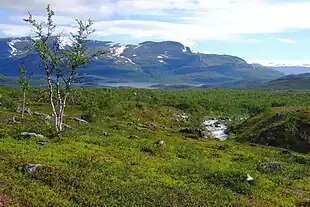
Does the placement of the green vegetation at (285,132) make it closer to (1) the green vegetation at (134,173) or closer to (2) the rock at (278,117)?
(2) the rock at (278,117)

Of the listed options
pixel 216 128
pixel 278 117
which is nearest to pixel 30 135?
pixel 278 117

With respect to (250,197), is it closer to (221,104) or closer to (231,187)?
(231,187)

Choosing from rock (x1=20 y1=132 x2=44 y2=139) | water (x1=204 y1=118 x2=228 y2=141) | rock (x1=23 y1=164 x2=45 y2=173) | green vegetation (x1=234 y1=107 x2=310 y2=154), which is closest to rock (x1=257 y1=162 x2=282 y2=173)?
rock (x1=20 y1=132 x2=44 y2=139)

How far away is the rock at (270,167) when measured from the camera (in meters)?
35.9

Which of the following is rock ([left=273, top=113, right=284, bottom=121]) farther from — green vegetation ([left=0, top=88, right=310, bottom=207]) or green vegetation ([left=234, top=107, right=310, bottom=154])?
green vegetation ([left=0, top=88, right=310, bottom=207])

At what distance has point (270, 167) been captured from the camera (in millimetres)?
36656

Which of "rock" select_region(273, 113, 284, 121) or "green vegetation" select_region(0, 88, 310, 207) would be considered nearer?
"green vegetation" select_region(0, 88, 310, 207)

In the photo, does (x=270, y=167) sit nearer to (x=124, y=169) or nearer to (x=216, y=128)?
(x=124, y=169)

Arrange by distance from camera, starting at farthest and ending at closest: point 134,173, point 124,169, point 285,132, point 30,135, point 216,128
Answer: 1. point 216,128
2. point 285,132
3. point 30,135
4. point 124,169
5. point 134,173

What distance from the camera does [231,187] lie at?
2878 cm

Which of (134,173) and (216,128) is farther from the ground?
(134,173)

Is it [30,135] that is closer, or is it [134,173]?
[134,173]

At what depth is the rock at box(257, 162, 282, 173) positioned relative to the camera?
35.9 m

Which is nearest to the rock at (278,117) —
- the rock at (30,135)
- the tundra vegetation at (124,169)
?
the tundra vegetation at (124,169)
